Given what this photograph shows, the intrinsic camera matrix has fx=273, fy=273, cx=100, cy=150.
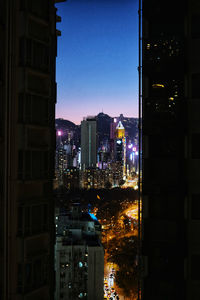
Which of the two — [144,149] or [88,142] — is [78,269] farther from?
[88,142]

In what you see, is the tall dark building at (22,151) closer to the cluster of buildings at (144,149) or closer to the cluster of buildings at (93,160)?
the cluster of buildings at (144,149)

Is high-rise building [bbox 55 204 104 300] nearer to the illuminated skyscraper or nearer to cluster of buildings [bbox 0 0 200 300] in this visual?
cluster of buildings [bbox 0 0 200 300]

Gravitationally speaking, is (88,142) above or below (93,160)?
above

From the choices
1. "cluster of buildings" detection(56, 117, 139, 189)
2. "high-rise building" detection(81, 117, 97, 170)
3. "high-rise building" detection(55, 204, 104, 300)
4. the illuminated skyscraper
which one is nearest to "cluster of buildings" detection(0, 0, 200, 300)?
"high-rise building" detection(55, 204, 104, 300)

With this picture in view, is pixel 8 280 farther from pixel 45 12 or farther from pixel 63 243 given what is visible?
pixel 63 243

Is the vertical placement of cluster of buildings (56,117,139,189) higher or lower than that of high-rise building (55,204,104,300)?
higher

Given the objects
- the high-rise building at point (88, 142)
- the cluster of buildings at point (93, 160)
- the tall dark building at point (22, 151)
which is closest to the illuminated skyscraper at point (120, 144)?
the cluster of buildings at point (93, 160)

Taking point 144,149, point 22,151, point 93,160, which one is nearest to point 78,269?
point 144,149
